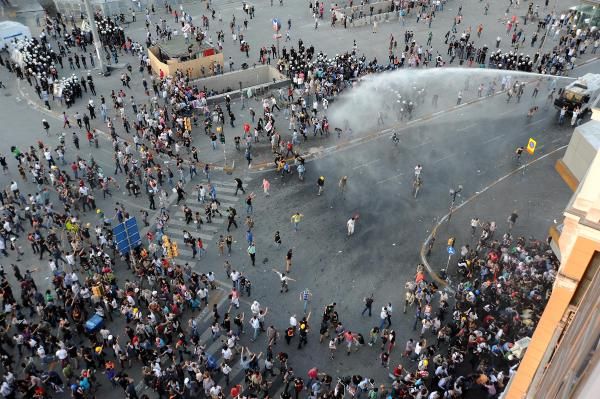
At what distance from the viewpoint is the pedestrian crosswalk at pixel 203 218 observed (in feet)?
105

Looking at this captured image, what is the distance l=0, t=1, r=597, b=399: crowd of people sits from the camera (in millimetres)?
23562

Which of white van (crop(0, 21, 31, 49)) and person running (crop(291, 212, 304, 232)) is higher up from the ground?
white van (crop(0, 21, 31, 49))

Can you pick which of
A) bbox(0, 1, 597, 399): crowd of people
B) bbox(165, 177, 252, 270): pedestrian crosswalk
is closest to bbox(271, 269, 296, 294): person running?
bbox(0, 1, 597, 399): crowd of people

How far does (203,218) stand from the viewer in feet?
112

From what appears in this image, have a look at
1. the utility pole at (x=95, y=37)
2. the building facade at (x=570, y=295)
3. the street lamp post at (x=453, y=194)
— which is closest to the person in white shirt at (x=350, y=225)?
the street lamp post at (x=453, y=194)

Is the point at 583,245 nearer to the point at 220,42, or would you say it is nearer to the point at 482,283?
the point at 482,283

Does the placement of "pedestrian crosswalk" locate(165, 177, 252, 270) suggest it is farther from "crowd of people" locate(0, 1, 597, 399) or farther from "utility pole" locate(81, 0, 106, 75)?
"utility pole" locate(81, 0, 106, 75)

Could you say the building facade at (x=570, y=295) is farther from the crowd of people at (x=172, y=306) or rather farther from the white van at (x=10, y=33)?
the white van at (x=10, y=33)

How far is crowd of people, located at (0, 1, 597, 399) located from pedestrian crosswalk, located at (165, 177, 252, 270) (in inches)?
16.7

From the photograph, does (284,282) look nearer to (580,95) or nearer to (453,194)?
(453,194)

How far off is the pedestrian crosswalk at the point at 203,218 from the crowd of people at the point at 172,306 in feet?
1.39

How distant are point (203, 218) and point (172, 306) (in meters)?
8.36

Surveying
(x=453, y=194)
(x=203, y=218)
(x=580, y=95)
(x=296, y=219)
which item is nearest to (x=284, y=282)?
(x=296, y=219)

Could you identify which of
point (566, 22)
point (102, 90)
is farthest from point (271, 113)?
point (566, 22)
